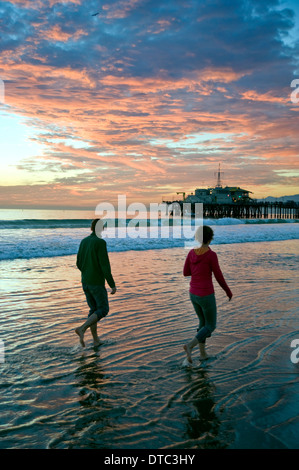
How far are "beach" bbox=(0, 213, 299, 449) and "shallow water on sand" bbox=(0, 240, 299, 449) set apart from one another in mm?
14

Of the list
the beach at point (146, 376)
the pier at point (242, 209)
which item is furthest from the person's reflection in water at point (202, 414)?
the pier at point (242, 209)

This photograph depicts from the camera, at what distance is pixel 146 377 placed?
4.83m

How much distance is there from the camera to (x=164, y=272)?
Answer: 44.8 ft

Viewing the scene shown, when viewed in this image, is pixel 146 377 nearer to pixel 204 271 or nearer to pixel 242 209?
pixel 204 271

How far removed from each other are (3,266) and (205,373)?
12.1 metres

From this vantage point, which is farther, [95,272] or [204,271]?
[95,272]

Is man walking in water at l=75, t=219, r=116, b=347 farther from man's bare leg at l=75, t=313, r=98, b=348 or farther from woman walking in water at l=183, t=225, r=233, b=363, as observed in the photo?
woman walking in water at l=183, t=225, r=233, b=363

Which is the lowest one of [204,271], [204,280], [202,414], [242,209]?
[202,414]

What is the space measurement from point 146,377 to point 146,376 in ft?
0.12

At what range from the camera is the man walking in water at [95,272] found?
593 centimetres

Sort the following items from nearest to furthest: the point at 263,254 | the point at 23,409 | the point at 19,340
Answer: the point at 23,409
the point at 19,340
the point at 263,254

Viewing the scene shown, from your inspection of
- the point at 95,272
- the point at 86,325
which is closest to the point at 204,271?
the point at 95,272

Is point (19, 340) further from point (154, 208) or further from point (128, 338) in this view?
point (154, 208)
